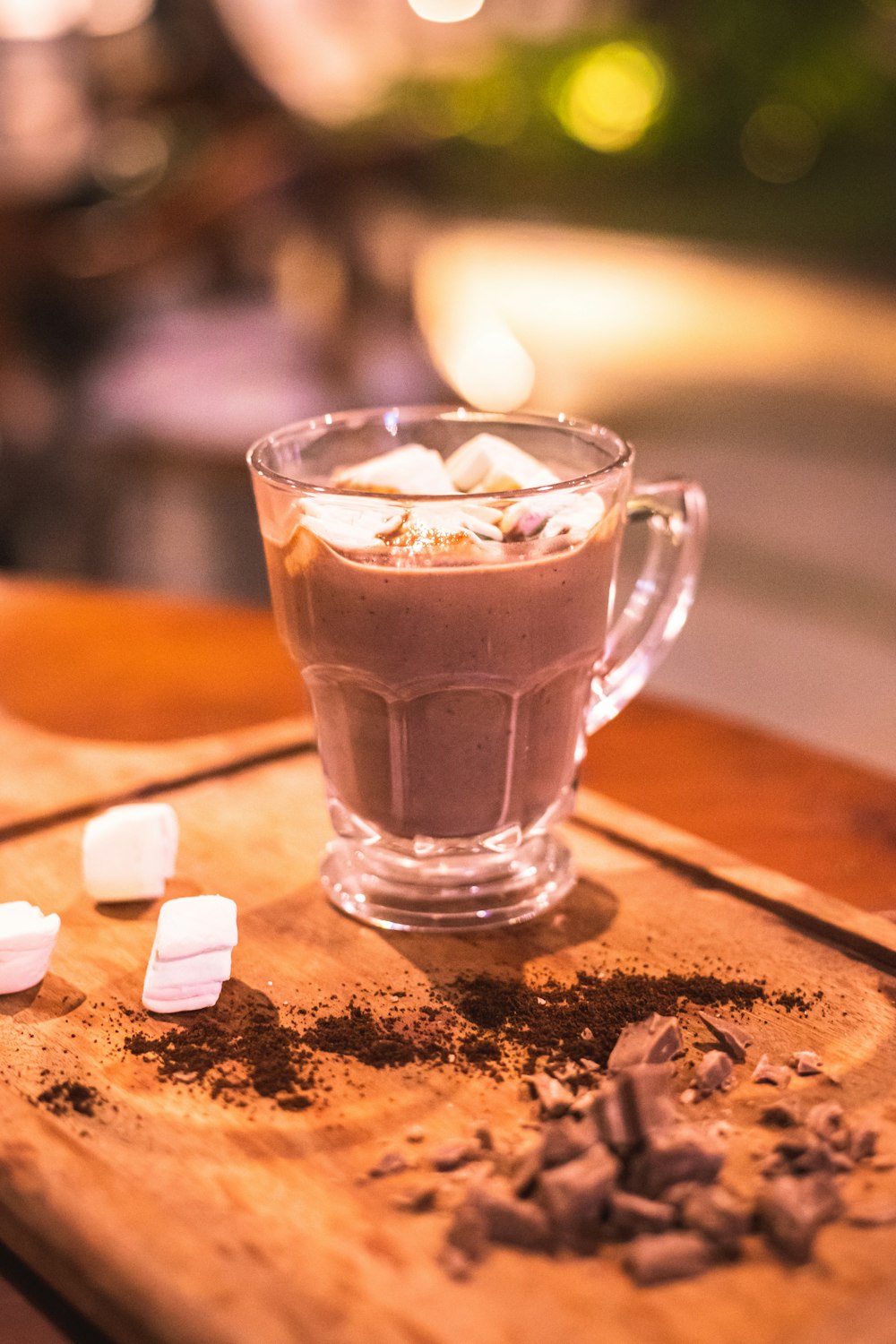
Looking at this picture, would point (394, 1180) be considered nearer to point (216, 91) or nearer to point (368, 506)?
point (368, 506)

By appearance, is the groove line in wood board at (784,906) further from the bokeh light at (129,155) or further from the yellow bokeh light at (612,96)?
the bokeh light at (129,155)

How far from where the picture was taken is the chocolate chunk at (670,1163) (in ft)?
→ 2.32

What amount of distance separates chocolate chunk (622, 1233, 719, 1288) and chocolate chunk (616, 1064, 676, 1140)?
7 centimetres

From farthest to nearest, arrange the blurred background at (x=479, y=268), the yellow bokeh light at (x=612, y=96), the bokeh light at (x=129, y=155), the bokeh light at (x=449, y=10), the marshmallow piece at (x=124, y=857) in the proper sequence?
the bokeh light at (x=449, y=10), the bokeh light at (x=129, y=155), the yellow bokeh light at (x=612, y=96), the blurred background at (x=479, y=268), the marshmallow piece at (x=124, y=857)

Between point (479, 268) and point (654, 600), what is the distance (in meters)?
3.89

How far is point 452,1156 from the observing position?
74 centimetres

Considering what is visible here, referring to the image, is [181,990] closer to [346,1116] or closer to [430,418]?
[346,1116]

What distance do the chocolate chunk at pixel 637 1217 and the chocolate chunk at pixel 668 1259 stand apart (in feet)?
0.04

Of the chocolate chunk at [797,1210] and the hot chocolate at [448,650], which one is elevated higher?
the hot chocolate at [448,650]

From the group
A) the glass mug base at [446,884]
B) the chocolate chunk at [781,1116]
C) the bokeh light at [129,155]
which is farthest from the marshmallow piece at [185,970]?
the bokeh light at [129,155]

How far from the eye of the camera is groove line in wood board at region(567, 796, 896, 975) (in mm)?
973

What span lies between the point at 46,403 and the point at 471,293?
169 centimetres

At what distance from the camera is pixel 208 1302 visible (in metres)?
0.63

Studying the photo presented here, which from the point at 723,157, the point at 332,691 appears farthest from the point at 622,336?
the point at 332,691
